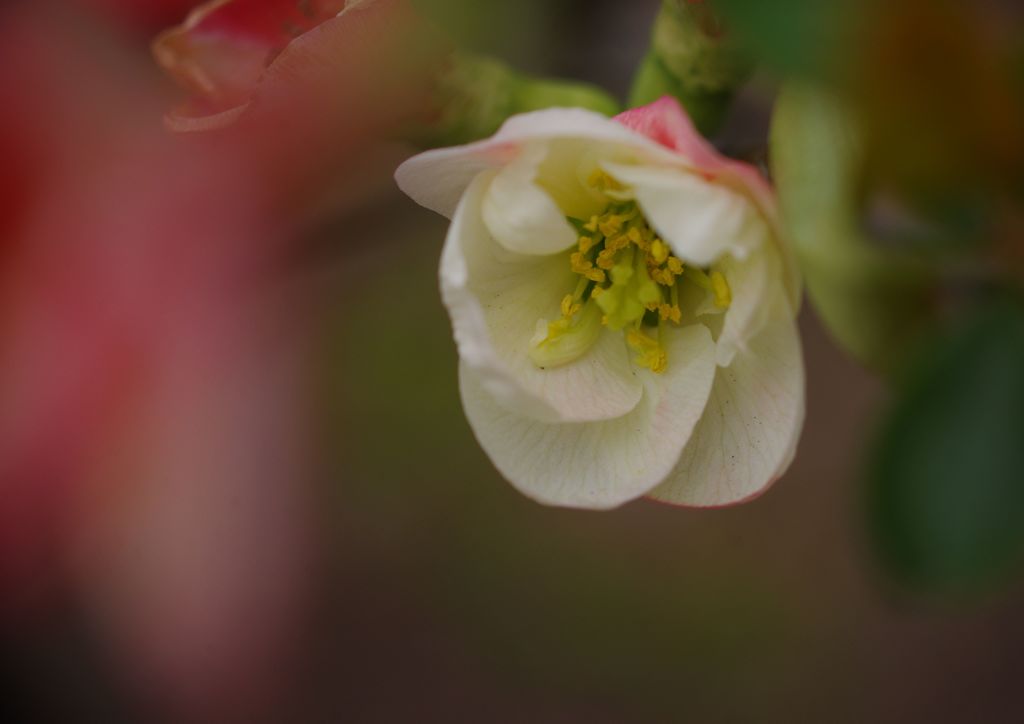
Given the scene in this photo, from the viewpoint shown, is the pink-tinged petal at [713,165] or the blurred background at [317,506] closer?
the pink-tinged petal at [713,165]

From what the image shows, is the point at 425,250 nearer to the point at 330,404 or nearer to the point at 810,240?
the point at 330,404

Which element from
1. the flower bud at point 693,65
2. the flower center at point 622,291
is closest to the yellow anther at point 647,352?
the flower center at point 622,291

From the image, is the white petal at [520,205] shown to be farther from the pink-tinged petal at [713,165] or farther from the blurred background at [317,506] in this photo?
the blurred background at [317,506]

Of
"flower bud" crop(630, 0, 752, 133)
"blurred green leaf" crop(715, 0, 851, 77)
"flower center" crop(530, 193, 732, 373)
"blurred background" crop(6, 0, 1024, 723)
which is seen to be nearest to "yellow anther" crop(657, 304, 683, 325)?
"flower center" crop(530, 193, 732, 373)

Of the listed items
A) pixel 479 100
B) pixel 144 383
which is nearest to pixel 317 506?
pixel 144 383

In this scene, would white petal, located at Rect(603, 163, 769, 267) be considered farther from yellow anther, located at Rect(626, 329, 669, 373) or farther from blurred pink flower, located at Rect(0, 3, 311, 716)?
blurred pink flower, located at Rect(0, 3, 311, 716)

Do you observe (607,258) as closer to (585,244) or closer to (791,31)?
(585,244)
